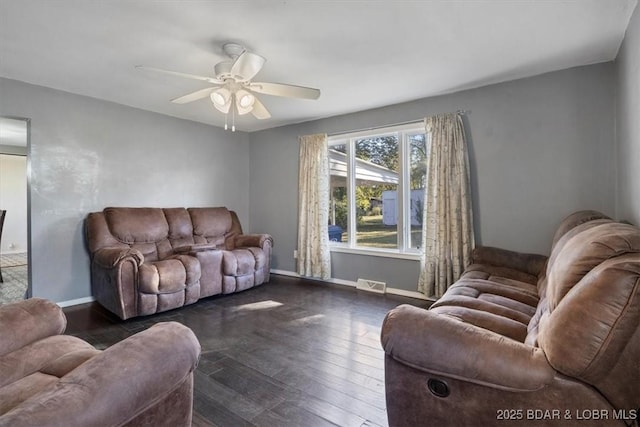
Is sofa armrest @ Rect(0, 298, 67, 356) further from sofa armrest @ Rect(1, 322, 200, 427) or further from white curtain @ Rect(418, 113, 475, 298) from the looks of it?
white curtain @ Rect(418, 113, 475, 298)

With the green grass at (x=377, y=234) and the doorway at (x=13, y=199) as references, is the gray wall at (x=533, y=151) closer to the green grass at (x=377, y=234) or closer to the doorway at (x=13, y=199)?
the green grass at (x=377, y=234)

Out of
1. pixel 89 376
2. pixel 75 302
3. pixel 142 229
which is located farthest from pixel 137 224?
pixel 89 376

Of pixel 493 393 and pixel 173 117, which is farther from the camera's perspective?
pixel 173 117

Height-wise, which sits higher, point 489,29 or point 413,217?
point 489,29

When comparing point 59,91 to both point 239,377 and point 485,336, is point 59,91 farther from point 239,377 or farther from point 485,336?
point 485,336

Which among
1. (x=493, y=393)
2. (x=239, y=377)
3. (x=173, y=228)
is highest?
(x=173, y=228)

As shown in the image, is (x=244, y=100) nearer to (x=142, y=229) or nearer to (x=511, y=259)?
(x=142, y=229)

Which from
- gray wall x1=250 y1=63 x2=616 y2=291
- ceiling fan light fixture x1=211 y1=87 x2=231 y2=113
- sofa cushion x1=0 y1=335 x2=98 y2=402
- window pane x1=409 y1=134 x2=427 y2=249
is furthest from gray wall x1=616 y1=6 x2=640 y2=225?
sofa cushion x1=0 y1=335 x2=98 y2=402

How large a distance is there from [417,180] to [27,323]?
3626 mm

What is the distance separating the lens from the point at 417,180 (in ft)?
12.3

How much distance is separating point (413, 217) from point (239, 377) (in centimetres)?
270

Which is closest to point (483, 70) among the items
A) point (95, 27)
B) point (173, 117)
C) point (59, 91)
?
point (95, 27)

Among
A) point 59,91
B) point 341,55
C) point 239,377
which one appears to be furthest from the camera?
point 59,91

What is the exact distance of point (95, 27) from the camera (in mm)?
2150
